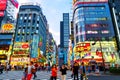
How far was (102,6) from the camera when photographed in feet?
273

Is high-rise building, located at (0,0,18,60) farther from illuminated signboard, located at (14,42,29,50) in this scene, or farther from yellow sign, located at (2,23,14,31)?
illuminated signboard, located at (14,42,29,50)

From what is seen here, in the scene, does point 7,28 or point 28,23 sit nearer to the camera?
point 7,28

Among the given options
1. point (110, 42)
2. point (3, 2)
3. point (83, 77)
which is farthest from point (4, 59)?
point (83, 77)

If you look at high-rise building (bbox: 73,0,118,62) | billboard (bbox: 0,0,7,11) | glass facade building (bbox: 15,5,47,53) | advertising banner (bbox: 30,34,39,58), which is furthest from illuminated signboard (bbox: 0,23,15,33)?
high-rise building (bbox: 73,0,118,62)

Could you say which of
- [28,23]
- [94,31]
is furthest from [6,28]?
[94,31]

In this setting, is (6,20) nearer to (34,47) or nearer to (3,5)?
(3,5)

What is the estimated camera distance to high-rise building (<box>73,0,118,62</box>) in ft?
223

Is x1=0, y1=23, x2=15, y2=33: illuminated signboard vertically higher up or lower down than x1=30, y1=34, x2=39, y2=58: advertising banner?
higher up

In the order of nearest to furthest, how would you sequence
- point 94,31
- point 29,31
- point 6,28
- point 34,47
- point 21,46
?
point 94,31 < point 21,46 < point 6,28 < point 34,47 < point 29,31

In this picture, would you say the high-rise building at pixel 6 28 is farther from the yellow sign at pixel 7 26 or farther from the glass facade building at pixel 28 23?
the glass facade building at pixel 28 23

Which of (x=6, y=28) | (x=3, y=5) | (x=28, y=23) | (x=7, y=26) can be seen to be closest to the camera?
(x=7, y=26)

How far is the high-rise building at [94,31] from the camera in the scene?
67938 mm

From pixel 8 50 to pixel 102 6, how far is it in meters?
40.2

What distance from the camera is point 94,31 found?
7681 centimetres
